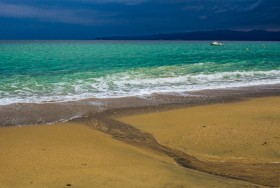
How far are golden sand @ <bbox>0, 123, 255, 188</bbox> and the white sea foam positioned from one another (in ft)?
21.2

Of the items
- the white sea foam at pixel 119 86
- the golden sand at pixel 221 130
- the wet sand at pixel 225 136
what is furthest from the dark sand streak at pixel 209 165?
the white sea foam at pixel 119 86

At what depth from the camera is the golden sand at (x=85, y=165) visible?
541cm

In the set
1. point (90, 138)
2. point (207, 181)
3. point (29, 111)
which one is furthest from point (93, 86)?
point (207, 181)

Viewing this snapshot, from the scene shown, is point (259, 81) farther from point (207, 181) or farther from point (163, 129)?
point (207, 181)

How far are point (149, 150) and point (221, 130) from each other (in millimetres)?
2374

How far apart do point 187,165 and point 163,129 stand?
3.02 meters

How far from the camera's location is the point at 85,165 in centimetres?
622

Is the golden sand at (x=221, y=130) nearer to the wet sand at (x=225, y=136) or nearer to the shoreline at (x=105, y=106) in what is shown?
the wet sand at (x=225, y=136)

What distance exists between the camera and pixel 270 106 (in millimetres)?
12672

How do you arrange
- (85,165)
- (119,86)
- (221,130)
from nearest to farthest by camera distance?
(85,165) → (221,130) → (119,86)

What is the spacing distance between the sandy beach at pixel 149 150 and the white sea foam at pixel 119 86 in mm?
4178

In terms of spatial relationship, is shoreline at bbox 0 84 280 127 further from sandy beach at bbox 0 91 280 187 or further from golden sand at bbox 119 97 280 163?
golden sand at bbox 119 97 280 163

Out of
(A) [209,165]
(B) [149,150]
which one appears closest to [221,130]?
(B) [149,150]

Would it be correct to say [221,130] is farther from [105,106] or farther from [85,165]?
[105,106]
